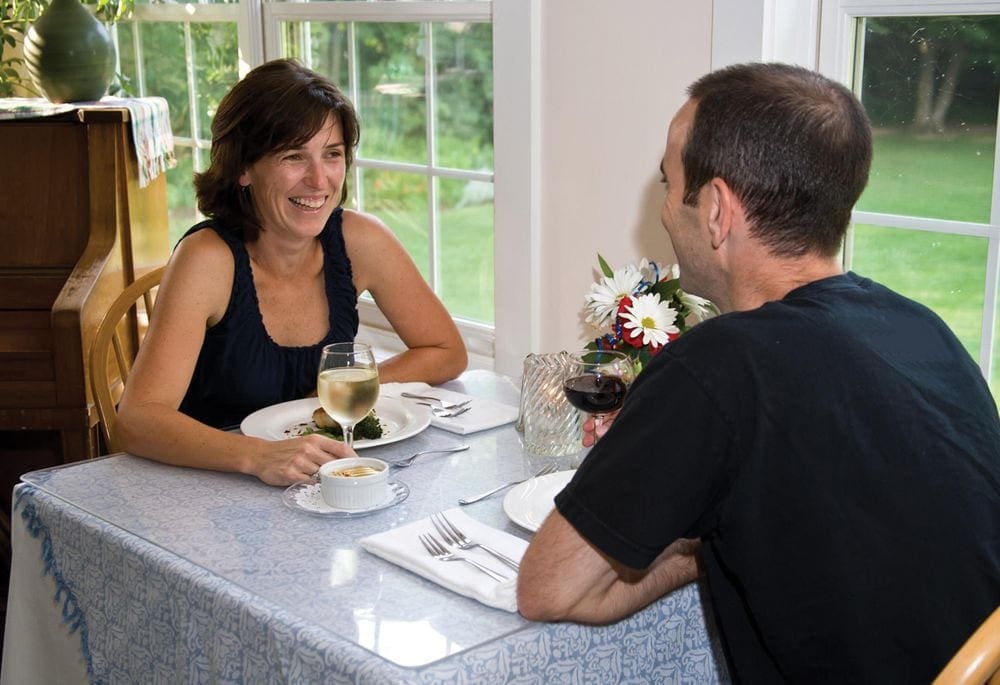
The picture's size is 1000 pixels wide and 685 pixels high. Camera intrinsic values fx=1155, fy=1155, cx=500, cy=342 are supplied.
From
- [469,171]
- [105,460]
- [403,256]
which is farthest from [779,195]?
[469,171]

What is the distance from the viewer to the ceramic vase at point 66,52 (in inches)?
121

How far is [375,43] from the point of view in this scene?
3127 mm

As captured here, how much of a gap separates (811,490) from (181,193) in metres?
3.16

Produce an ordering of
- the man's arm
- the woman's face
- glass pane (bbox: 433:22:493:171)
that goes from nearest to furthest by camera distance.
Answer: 1. the man's arm
2. the woman's face
3. glass pane (bbox: 433:22:493:171)

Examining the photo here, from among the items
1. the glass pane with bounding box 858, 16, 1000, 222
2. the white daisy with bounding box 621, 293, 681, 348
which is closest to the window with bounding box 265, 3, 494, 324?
the glass pane with bounding box 858, 16, 1000, 222

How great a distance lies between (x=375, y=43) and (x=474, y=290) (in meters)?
0.72

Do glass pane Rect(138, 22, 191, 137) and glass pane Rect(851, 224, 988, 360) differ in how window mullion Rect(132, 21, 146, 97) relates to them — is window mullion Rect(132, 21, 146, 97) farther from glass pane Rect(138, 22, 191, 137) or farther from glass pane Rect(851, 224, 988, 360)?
glass pane Rect(851, 224, 988, 360)

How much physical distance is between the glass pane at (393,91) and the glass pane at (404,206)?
55 millimetres

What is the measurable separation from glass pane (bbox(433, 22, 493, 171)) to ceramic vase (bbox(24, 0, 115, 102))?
0.94m

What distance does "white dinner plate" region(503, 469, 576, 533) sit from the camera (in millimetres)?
1465

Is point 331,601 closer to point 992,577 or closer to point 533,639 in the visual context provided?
point 533,639

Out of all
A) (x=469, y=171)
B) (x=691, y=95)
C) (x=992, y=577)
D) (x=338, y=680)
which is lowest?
(x=338, y=680)

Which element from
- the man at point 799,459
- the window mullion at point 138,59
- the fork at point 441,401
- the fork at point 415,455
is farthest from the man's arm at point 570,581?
the window mullion at point 138,59

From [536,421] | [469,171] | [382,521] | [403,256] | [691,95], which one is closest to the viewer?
[691,95]
